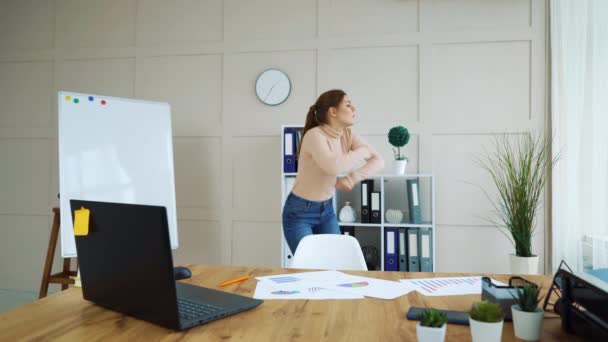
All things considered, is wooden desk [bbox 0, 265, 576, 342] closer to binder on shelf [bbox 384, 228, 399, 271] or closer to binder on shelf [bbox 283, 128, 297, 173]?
binder on shelf [bbox 384, 228, 399, 271]

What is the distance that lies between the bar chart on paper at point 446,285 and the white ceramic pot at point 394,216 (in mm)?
1849

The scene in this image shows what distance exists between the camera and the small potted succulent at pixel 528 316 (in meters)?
0.84

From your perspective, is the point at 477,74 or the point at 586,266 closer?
the point at 586,266

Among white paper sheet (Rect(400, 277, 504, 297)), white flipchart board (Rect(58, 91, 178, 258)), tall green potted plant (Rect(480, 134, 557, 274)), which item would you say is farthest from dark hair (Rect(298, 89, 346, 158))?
tall green potted plant (Rect(480, 134, 557, 274))

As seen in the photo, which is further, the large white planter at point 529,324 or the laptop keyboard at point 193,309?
the laptop keyboard at point 193,309

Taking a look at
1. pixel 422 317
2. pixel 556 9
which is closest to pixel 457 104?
pixel 556 9

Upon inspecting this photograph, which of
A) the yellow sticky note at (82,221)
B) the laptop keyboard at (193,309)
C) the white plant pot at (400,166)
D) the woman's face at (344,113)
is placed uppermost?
the woman's face at (344,113)

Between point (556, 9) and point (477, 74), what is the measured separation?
69 centimetres

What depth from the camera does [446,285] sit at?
1.29 metres

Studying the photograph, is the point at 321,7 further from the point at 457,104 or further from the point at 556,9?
the point at 556,9

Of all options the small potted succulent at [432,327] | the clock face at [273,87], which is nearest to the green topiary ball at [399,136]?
the clock face at [273,87]

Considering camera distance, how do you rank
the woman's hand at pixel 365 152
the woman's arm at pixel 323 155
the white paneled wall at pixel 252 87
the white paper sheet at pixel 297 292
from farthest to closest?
the white paneled wall at pixel 252 87 → the woman's hand at pixel 365 152 → the woman's arm at pixel 323 155 → the white paper sheet at pixel 297 292

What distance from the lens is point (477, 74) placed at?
11.2 feet

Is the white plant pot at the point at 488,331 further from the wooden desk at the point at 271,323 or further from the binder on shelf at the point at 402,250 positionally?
the binder on shelf at the point at 402,250
